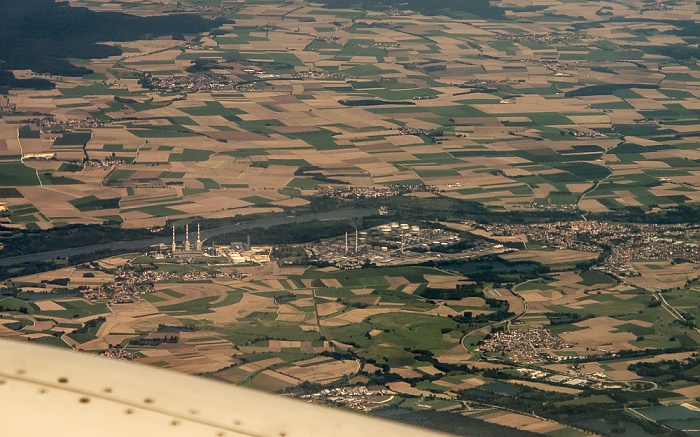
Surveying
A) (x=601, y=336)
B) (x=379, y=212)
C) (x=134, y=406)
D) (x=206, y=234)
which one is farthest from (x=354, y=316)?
(x=134, y=406)

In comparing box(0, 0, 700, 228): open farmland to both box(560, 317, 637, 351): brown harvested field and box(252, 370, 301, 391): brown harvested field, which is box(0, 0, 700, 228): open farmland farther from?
box(252, 370, 301, 391): brown harvested field

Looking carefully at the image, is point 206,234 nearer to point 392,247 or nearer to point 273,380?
point 392,247

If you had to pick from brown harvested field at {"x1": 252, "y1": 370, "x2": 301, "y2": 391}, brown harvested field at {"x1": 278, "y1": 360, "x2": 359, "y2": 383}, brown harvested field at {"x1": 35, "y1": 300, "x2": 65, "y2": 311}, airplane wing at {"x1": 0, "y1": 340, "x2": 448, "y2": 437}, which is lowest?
brown harvested field at {"x1": 35, "y1": 300, "x2": 65, "y2": 311}

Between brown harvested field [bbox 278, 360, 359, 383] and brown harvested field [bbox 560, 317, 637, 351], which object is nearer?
brown harvested field [bbox 278, 360, 359, 383]

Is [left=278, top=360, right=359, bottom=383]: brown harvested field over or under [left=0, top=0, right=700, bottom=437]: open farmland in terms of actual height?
over

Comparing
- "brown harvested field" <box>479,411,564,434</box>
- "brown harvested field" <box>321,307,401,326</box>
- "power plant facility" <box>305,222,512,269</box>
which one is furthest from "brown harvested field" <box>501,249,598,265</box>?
"brown harvested field" <box>479,411,564,434</box>

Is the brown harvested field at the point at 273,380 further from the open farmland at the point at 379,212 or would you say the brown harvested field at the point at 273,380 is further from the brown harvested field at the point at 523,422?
the brown harvested field at the point at 523,422

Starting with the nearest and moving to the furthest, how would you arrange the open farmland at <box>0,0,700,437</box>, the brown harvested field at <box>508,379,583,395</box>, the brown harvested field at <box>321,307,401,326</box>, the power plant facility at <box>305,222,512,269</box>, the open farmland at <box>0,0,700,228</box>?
the brown harvested field at <box>508,379,583,395</box>, the open farmland at <box>0,0,700,437</box>, the brown harvested field at <box>321,307,401,326</box>, the power plant facility at <box>305,222,512,269</box>, the open farmland at <box>0,0,700,228</box>

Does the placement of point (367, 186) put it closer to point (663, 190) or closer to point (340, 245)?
point (340, 245)

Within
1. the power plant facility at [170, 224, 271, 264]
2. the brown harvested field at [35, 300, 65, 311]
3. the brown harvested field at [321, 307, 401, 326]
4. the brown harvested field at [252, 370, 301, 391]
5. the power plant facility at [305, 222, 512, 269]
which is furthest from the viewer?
the power plant facility at [305, 222, 512, 269]
